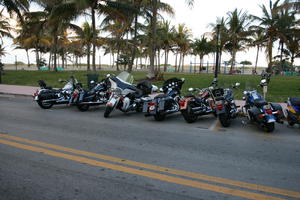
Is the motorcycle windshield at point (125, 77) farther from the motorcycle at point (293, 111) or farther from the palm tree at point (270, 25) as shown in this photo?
the palm tree at point (270, 25)

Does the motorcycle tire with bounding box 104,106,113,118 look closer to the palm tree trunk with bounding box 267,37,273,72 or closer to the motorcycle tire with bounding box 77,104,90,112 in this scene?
the motorcycle tire with bounding box 77,104,90,112

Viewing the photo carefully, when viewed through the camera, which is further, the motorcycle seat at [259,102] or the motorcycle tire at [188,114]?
the motorcycle tire at [188,114]

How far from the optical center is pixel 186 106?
7043 millimetres

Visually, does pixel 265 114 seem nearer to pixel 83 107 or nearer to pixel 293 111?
pixel 293 111

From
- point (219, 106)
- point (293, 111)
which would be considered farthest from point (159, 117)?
point (293, 111)

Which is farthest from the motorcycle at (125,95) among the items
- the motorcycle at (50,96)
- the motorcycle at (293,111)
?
the motorcycle at (293,111)

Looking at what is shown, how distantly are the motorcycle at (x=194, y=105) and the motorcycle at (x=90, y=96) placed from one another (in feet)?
10.7

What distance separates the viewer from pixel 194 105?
24.1ft

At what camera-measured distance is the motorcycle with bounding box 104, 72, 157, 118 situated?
8.06m

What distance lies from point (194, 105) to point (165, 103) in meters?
0.85

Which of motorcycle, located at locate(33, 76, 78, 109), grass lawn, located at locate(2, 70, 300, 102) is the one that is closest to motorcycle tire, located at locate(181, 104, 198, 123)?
grass lawn, located at locate(2, 70, 300, 102)

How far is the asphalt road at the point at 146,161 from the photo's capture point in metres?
3.22

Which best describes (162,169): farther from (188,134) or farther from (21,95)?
(21,95)

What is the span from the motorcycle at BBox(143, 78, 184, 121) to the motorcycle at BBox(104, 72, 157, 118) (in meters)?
0.86
